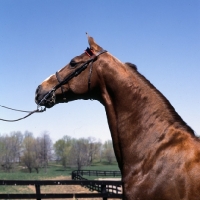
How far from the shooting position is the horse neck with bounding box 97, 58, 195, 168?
12.1 ft

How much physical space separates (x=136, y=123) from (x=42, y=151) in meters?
105

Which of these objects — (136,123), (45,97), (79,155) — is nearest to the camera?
(136,123)

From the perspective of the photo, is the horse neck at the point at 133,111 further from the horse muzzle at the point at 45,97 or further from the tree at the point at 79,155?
the tree at the point at 79,155

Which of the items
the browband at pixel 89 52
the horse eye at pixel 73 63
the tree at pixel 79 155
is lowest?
the tree at pixel 79 155

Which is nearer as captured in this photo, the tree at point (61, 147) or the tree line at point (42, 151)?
the tree line at point (42, 151)

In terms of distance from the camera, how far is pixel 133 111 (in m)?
3.88

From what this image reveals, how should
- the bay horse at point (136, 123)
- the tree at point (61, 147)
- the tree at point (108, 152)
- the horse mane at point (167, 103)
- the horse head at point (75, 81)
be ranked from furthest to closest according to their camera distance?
1. the tree at point (108, 152)
2. the tree at point (61, 147)
3. the horse head at point (75, 81)
4. the horse mane at point (167, 103)
5. the bay horse at point (136, 123)

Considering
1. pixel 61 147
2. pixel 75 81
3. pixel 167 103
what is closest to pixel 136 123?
pixel 167 103

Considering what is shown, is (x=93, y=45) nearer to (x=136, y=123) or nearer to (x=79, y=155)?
(x=136, y=123)

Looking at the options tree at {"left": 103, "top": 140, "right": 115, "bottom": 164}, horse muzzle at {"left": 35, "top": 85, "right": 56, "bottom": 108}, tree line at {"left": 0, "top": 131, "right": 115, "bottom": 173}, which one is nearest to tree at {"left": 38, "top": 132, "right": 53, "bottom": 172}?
tree line at {"left": 0, "top": 131, "right": 115, "bottom": 173}

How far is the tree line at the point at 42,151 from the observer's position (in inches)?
3620

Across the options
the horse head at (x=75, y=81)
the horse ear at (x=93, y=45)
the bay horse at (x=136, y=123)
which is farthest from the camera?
the horse ear at (x=93, y=45)

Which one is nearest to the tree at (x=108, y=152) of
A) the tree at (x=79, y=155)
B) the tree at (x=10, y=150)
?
the tree at (x=79, y=155)

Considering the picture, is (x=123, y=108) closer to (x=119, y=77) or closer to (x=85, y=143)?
(x=119, y=77)
